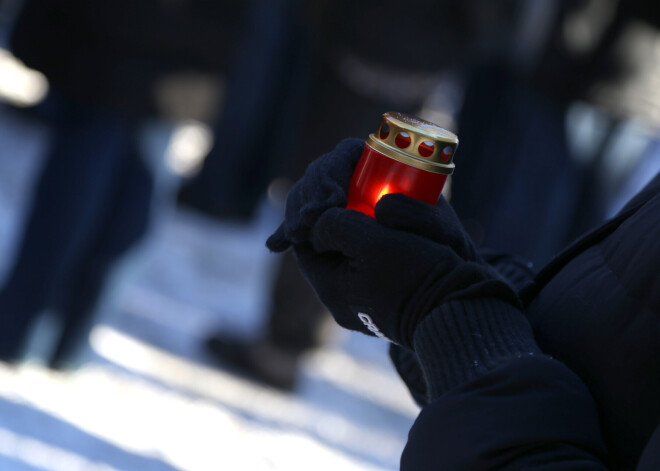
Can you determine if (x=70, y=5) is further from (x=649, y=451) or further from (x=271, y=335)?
(x=649, y=451)

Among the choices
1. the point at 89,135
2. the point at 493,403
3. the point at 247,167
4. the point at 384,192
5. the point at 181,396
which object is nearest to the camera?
the point at 493,403

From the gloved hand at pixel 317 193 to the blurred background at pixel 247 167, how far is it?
3.50ft

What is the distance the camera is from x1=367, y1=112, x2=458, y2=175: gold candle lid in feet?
2.23

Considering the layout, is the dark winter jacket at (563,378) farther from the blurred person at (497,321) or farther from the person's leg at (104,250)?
the person's leg at (104,250)

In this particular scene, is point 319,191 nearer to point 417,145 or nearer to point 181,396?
point 417,145

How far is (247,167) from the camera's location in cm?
219

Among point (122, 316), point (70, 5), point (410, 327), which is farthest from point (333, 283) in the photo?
point (122, 316)

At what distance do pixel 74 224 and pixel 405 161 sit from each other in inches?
52.2

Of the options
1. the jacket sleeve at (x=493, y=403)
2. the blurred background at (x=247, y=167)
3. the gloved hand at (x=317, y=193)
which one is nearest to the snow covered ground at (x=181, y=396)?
the blurred background at (x=247, y=167)

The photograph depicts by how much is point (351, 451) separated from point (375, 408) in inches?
11.4

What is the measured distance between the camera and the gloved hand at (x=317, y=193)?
2.34 feet

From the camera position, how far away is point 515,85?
213 centimetres

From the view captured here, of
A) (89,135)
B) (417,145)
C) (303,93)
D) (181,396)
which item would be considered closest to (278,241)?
(417,145)

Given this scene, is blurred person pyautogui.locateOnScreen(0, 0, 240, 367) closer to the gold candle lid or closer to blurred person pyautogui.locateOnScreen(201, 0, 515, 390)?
blurred person pyautogui.locateOnScreen(201, 0, 515, 390)
